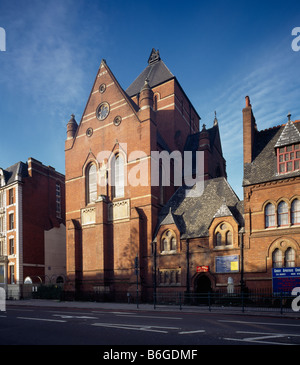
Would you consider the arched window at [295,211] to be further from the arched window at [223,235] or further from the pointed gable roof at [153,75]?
the pointed gable roof at [153,75]

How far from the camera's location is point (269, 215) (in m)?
22.4

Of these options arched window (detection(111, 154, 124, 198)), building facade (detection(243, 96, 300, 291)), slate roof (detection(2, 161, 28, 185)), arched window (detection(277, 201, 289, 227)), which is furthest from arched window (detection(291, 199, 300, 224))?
slate roof (detection(2, 161, 28, 185))

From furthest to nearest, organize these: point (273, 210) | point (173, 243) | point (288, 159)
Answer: point (173, 243) → point (288, 159) → point (273, 210)

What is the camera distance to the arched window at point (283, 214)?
21.7 m

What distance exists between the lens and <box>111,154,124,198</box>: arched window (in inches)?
1188

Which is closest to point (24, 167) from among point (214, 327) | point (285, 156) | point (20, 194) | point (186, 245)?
point (20, 194)

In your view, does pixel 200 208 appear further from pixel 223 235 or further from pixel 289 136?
pixel 289 136

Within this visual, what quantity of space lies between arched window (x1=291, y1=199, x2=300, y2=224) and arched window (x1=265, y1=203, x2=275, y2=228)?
1287 mm

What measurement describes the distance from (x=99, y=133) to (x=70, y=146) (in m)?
4.14

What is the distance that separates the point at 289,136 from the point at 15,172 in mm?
30921

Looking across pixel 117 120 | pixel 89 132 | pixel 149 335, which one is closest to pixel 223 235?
pixel 117 120

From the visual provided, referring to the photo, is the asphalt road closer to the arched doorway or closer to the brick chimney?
the arched doorway
